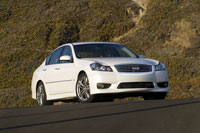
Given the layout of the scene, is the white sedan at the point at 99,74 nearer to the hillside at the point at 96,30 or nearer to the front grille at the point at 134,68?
the front grille at the point at 134,68

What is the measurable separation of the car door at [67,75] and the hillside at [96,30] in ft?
56.3

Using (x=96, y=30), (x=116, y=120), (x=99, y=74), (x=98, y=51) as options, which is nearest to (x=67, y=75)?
(x=98, y=51)

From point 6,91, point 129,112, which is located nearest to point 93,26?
point 6,91

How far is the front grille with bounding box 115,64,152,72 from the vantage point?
11016mm

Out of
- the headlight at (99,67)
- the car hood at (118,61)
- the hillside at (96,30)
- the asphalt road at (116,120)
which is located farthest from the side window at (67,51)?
the hillside at (96,30)

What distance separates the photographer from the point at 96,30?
4241 centimetres

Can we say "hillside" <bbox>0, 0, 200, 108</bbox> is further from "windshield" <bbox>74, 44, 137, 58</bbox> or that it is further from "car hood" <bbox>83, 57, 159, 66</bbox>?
"car hood" <bbox>83, 57, 159, 66</bbox>

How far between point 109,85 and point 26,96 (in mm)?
18026

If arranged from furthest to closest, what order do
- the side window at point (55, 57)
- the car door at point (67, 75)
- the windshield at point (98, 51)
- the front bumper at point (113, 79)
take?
the side window at point (55, 57)
the windshield at point (98, 51)
the car door at point (67, 75)
the front bumper at point (113, 79)

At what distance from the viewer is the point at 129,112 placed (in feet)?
26.9

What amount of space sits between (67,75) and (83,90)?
0.82 metres

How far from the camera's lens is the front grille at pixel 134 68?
36.1ft

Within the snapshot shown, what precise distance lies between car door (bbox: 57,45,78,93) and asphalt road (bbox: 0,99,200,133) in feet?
8.39

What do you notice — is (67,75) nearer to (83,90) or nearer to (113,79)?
(83,90)
